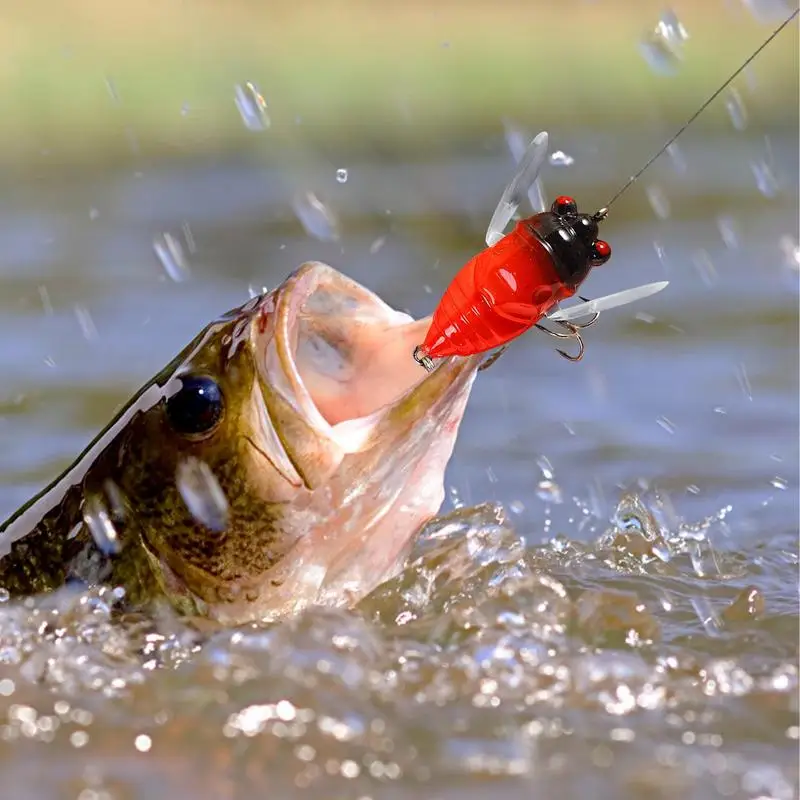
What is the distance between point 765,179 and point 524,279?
592 cm

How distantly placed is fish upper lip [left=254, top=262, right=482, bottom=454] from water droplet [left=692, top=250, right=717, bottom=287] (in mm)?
3819

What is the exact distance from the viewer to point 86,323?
6.21 meters

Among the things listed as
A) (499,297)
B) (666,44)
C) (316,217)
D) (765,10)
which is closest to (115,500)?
(499,297)

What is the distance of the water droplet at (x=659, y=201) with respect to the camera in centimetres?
776

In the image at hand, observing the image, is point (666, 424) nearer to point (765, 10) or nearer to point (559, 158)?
point (559, 158)

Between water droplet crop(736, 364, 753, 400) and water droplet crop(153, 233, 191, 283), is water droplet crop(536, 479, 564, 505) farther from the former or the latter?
water droplet crop(153, 233, 191, 283)

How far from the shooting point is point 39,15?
1081 centimetres

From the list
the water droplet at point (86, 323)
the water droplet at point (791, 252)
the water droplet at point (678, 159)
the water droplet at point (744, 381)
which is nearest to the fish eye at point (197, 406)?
the water droplet at point (744, 381)

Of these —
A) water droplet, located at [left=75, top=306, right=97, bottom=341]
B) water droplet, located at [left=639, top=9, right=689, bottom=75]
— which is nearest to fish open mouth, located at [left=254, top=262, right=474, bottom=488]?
water droplet, located at [left=75, top=306, right=97, bottom=341]

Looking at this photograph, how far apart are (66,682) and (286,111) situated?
7489 millimetres

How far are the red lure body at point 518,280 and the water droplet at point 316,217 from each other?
4.72 meters

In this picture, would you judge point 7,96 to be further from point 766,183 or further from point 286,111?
point 766,183

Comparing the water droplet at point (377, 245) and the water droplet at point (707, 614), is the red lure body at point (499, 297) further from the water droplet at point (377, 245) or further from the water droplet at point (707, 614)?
the water droplet at point (377, 245)

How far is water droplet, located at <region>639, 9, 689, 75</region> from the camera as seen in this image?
1063cm
